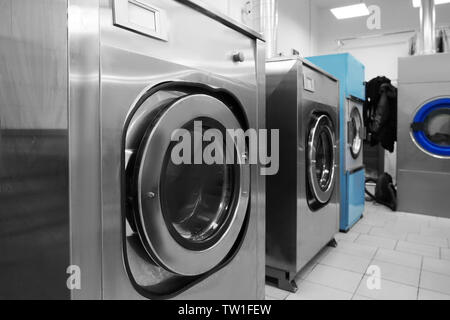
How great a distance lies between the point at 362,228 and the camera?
319 cm

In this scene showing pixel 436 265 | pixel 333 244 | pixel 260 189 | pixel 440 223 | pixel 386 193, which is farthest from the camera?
pixel 386 193

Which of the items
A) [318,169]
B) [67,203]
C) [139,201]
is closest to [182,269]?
[139,201]

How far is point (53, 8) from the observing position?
2.46ft

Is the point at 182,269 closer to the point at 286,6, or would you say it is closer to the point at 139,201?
the point at 139,201

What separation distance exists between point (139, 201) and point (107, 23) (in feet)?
1.50

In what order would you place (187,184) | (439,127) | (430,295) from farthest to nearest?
(439,127) < (430,295) < (187,184)

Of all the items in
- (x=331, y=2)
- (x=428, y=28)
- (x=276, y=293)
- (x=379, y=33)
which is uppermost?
(x=331, y=2)

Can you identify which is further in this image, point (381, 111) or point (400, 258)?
point (381, 111)

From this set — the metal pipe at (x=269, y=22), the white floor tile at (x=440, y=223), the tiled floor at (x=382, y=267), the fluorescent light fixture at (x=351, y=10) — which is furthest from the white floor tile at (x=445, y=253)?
the fluorescent light fixture at (x=351, y=10)

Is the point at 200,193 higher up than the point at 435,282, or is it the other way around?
the point at 200,193

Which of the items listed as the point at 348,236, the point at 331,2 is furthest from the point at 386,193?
the point at 331,2

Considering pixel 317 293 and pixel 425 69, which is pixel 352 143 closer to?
pixel 425 69

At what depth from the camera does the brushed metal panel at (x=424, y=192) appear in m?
3.57

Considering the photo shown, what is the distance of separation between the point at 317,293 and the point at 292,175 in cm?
71
